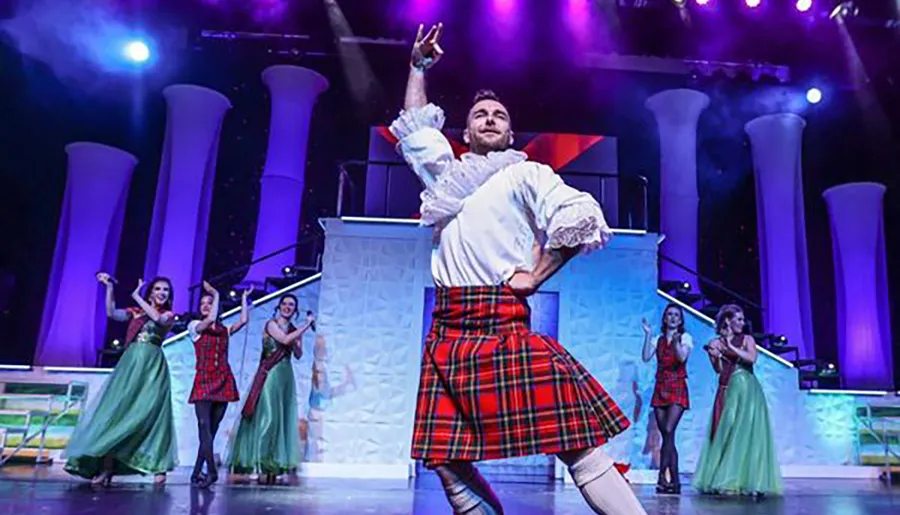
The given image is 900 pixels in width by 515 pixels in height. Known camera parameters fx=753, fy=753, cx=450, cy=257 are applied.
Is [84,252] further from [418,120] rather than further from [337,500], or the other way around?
[418,120]

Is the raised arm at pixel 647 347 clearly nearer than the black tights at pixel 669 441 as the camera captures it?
No

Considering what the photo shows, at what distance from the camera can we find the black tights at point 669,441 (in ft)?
16.8

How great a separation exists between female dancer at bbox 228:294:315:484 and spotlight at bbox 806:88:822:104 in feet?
24.6

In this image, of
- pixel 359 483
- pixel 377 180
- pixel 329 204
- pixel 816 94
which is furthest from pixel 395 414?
pixel 816 94

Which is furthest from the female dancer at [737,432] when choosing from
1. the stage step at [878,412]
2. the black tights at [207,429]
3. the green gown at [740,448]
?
the black tights at [207,429]

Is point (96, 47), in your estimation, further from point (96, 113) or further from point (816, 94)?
point (816, 94)

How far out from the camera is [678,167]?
367 inches

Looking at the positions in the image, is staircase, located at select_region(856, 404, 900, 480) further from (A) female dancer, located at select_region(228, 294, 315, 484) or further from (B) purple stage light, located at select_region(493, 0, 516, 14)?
(B) purple stage light, located at select_region(493, 0, 516, 14)

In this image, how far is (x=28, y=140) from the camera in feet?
28.0

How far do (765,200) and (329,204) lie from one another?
17.8 ft

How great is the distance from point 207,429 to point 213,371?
37cm

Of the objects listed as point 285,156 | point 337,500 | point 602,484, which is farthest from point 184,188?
point 602,484

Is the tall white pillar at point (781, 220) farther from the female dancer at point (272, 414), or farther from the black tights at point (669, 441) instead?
the female dancer at point (272, 414)

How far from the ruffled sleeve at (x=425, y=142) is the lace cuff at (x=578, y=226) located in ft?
1.33
